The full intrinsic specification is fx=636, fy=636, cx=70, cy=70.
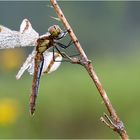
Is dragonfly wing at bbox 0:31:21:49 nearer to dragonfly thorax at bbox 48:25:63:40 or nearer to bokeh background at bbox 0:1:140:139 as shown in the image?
dragonfly thorax at bbox 48:25:63:40

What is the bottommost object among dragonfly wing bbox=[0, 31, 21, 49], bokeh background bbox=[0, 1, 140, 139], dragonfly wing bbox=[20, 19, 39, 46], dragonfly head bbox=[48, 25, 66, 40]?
dragonfly head bbox=[48, 25, 66, 40]

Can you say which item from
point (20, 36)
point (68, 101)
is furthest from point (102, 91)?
point (68, 101)

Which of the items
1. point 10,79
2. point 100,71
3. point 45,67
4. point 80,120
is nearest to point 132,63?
point 100,71

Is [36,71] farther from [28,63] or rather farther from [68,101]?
[68,101]

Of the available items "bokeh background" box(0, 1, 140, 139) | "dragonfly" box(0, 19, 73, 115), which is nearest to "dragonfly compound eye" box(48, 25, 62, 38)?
"dragonfly" box(0, 19, 73, 115)

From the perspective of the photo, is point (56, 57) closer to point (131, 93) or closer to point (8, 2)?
point (131, 93)

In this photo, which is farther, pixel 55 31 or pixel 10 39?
pixel 10 39

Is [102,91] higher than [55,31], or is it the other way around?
[55,31]

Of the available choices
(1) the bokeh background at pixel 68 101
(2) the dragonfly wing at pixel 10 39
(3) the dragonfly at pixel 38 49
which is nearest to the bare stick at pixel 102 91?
(3) the dragonfly at pixel 38 49
